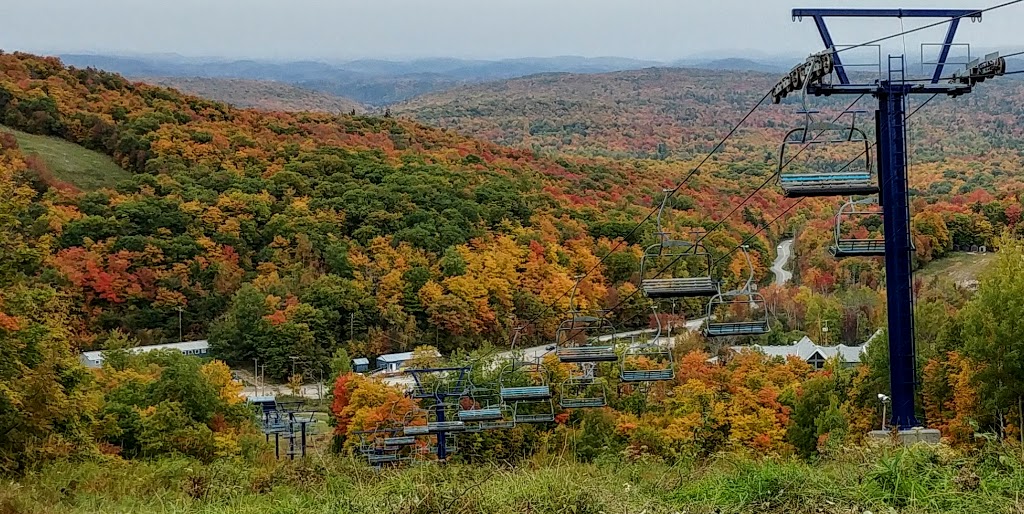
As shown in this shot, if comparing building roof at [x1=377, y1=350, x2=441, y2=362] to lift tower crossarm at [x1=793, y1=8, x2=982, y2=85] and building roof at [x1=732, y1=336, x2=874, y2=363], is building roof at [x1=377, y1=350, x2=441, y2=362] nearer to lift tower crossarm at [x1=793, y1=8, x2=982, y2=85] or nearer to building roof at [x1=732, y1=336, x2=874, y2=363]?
building roof at [x1=732, y1=336, x2=874, y2=363]

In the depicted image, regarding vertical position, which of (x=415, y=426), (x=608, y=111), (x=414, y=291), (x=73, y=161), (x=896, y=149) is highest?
(x=608, y=111)

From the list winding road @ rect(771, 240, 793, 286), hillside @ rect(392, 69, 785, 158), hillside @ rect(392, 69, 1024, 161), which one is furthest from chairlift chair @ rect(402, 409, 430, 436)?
hillside @ rect(392, 69, 785, 158)

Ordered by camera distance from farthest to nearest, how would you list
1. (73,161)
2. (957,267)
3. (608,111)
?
(608,111) < (73,161) < (957,267)

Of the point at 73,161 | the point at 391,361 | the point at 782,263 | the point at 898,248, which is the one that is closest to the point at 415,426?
the point at 898,248

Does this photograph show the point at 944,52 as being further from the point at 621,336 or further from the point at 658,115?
the point at 658,115

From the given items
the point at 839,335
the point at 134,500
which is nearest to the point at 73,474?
the point at 134,500

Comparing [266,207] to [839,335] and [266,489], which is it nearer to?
[839,335]
